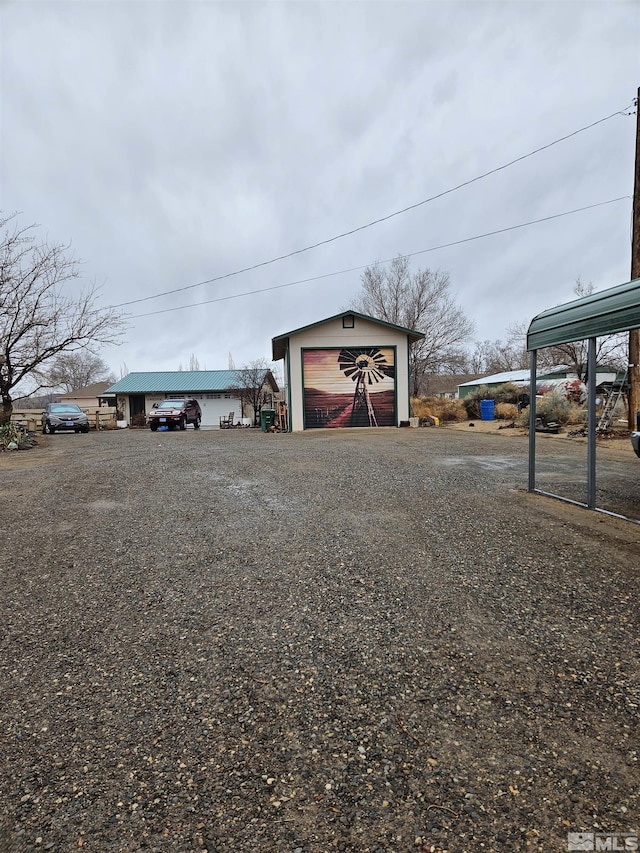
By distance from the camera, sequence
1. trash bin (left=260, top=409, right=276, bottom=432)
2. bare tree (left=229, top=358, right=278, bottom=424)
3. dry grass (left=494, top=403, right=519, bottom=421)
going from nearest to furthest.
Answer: trash bin (left=260, top=409, right=276, bottom=432) < dry grass (left=494, top=403, right=519, bottom=421) < bare tree (left=229, top=358, right=278, bottom=424)

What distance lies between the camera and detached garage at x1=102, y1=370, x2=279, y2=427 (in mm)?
33750

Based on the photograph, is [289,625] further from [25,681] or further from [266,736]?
[25,681]

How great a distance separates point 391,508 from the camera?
5133mm

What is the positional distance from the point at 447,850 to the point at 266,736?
757 millimetres

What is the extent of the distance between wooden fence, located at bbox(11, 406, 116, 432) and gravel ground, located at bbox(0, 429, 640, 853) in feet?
49.1

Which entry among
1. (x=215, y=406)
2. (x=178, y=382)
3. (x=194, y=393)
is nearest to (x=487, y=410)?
(x=215, y=406)

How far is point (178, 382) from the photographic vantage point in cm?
3488

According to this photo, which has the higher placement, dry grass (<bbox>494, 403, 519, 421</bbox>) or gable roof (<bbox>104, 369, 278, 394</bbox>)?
gable roof (<bbox>104, 369, 278, 394</bbox>)

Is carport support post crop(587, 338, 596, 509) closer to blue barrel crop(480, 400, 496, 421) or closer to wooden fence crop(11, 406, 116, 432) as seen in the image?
blue barrel crop(480, 400, 496, 421)

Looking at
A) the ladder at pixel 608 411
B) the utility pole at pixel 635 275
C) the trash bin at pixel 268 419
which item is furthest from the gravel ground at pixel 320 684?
the trash bin at pixel 268 419

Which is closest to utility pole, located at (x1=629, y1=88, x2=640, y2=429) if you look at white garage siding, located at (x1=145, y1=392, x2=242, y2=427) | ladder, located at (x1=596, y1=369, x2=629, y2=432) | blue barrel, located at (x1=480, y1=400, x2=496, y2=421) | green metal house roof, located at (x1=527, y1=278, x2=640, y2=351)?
ladder, located at (x1=596, y1=369, x2=629, y2=432)

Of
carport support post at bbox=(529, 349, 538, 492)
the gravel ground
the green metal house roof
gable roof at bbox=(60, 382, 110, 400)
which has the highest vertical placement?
gable roof at bbox=(60, 382, 110, 400)

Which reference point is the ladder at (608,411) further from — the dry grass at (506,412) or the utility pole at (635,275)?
the dry grass at (506,412)

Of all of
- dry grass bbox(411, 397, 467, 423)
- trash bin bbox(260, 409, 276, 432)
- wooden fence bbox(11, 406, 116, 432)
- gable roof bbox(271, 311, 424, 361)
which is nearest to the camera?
gable roof bbox(271, 311, 424, 361)
